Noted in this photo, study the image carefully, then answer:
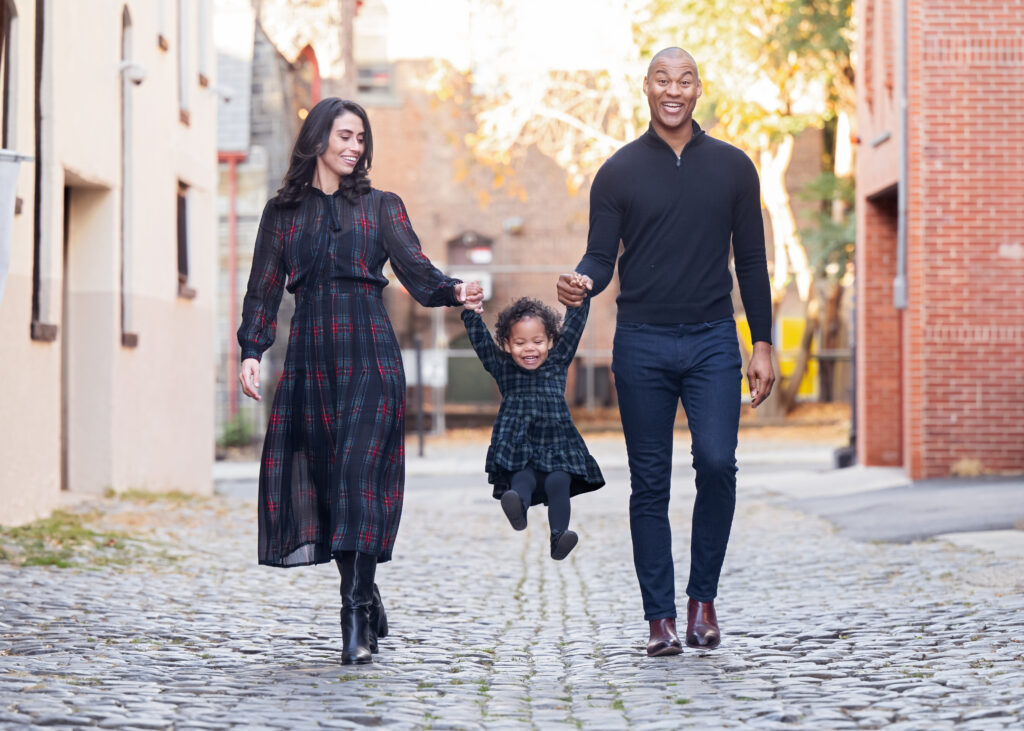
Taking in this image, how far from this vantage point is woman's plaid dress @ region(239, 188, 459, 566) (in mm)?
5832

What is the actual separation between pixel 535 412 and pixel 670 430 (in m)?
0.53

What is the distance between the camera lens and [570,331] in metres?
6.17

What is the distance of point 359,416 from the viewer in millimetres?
5828

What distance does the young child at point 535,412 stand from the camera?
6.17 m

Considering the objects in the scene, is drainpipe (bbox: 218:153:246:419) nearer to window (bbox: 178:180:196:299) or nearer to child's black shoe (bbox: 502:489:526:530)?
window (bbox: 178:180:196:299)

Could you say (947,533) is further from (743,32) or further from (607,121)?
(607,121)

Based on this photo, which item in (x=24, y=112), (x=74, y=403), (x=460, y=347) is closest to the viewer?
(x=24, y=112)

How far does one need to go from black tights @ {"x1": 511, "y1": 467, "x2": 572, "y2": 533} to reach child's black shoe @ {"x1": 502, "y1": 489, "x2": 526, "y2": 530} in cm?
6

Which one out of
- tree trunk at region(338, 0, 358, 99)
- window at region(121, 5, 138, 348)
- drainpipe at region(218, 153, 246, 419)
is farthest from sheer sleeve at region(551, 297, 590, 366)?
drainpipe at region(218, 153, 246, 419)

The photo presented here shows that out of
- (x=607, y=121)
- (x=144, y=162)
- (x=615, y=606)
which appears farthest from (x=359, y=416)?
(x=607, y=121)

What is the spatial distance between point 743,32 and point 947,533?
16.0 m

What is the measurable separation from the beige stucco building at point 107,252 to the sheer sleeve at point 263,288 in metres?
2.25

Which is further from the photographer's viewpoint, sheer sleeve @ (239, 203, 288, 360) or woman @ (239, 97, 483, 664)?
sheer sleeve @ (239, 203, 288, 360)

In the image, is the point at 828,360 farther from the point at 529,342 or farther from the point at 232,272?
the point at 529,342
